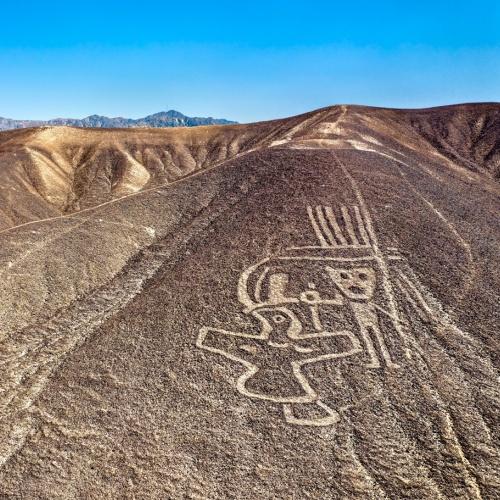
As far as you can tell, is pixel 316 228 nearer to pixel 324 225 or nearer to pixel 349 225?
pixel 324 225

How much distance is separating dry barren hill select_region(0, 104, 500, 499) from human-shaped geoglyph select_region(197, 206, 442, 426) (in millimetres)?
89

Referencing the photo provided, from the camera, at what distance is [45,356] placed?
18.3m

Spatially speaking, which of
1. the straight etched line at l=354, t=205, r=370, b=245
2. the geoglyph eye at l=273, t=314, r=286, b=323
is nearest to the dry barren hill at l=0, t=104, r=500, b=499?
the straight etched line at l=354, t=205, r=370, b=245

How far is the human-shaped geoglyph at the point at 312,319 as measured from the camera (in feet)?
53.8

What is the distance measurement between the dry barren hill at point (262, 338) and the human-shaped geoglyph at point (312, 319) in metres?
0.09

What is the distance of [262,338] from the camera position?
1880 cm

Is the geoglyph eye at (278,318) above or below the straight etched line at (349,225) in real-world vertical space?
below

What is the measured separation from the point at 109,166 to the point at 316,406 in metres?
66.9

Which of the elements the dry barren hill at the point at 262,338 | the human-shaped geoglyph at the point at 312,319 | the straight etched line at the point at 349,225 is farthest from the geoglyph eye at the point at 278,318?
the straight etched line at the point at 349,225

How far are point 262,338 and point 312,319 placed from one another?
2.47 meters

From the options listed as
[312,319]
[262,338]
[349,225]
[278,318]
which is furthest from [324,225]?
[262,338]

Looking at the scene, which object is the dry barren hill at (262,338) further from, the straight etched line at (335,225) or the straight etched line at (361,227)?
the straight etched line at (335,225)

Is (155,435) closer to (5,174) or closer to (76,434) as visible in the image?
(76,434)

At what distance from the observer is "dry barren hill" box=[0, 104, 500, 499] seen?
13117 mm
